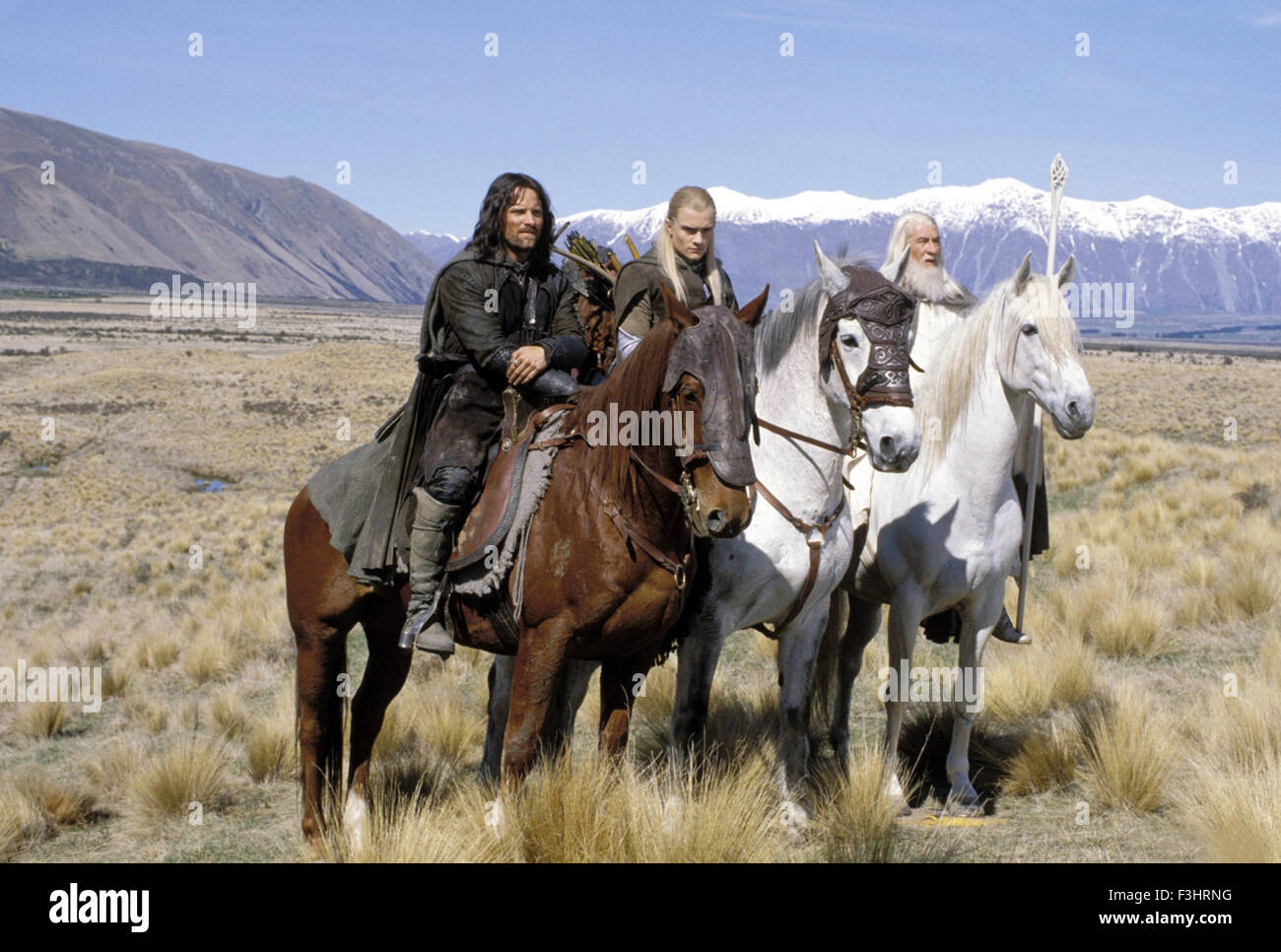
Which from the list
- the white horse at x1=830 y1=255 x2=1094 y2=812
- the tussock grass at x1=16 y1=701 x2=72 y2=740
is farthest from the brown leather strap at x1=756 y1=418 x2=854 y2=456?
the tussock grass at x1=16 y1=701 x2=72 y2=740

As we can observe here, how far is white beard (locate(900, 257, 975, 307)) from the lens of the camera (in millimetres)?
5914

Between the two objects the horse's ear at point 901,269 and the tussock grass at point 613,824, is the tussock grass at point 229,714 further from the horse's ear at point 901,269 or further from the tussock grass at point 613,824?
the horse's ear at point 901,269

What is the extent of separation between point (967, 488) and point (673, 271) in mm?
1933

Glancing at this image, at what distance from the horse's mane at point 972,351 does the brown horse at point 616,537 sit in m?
1.90

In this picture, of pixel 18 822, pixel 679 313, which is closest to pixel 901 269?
pixel 679 313

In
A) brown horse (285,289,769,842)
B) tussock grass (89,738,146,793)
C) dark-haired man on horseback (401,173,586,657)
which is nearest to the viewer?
brown horse (285,289,769,842)

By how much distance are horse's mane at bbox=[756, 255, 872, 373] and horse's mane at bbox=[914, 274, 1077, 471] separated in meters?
0.75

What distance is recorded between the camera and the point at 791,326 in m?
4.91

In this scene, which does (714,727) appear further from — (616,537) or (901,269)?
(901,269)

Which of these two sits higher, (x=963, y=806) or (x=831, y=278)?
(x=831, y=278)

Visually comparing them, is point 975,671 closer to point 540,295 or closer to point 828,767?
point 828,767

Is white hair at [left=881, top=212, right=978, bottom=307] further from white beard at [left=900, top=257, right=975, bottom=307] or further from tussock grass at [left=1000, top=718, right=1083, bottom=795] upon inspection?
tussock grass at [left=1000, top=718, right=1083, bottom=795]
